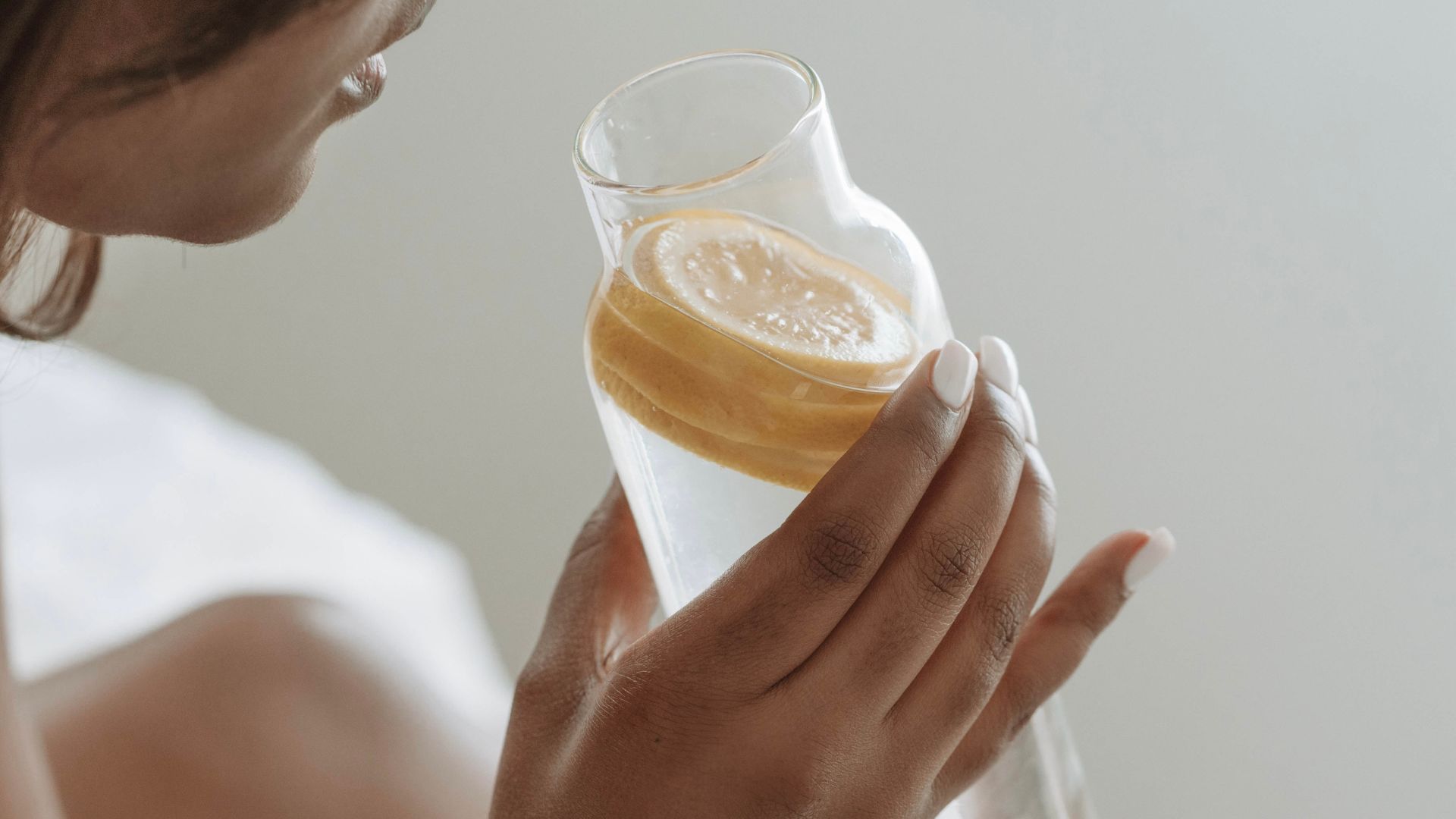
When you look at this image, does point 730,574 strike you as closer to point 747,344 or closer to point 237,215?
point 747,344

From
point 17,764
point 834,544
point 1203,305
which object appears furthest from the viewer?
point 1203,305

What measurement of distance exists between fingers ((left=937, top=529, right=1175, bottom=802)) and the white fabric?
53cm

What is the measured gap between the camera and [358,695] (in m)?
A: 0.86

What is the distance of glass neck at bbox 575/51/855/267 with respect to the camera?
464mm

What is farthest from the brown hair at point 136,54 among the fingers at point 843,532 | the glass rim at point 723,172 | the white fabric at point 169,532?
the white fabric at point 169,532

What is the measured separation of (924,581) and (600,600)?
0.64 ft

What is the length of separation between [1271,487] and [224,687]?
2.25 ft

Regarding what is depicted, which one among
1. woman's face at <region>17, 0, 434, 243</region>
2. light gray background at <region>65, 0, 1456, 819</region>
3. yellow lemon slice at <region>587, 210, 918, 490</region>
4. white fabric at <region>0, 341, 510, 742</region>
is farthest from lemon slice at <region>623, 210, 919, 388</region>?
white fabric at <region>0, 341, 510, 742</region>

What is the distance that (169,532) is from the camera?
116 cm

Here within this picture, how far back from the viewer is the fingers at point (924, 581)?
0.44 metres

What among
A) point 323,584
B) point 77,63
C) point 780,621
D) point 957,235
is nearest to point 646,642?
point 780,621

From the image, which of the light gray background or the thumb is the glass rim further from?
the light gray background

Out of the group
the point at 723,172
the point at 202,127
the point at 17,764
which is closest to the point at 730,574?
the point at 723,172

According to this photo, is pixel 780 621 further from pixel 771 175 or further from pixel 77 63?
pixel 77 63
